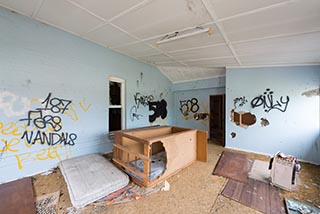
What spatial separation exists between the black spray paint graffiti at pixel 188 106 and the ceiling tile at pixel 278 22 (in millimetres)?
3350

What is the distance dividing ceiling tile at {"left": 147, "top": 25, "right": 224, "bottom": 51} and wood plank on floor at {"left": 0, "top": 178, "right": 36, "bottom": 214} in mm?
3103

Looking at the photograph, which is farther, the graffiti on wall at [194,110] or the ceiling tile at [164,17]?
the graffiti on wall at [194,110]

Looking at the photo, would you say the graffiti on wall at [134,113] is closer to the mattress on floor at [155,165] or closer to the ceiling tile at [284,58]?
the mattress on floor at [155,165]

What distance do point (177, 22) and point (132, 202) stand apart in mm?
2588

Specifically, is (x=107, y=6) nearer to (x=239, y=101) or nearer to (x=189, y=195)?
(x=189, y=195)

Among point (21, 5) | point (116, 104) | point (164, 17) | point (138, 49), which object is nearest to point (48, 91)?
point (21, 5)

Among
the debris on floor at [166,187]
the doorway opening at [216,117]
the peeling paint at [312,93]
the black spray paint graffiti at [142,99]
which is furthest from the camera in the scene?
the doorway opening at [216,117]

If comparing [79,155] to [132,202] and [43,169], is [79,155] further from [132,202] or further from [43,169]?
[132,202]

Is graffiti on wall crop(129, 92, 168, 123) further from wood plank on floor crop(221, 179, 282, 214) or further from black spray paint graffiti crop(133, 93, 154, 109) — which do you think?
wood plank on floor crop(221, 179, 282, 214)

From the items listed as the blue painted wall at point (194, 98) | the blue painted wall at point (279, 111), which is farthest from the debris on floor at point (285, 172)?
the blue painted wall at point (194, 98)

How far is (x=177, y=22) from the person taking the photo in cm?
211

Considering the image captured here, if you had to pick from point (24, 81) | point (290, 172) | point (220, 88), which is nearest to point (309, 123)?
point (290, 172)

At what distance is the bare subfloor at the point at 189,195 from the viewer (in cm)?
175

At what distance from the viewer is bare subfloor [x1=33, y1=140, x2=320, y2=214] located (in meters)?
1.75
